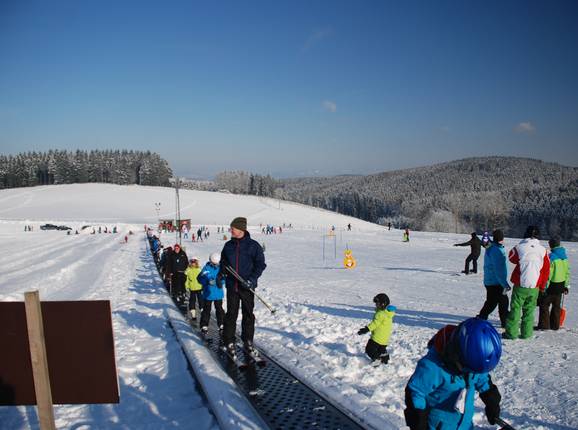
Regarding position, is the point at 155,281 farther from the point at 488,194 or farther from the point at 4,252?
the point at 488,194

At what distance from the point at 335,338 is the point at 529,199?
153m

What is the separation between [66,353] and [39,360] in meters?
0.19

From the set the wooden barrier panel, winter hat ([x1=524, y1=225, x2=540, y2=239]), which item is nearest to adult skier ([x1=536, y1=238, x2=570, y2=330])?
winter hat ([x1=524, y1=225, x2=540, y2=239])

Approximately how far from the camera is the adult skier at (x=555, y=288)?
22.9 feet

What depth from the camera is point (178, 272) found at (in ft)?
36.2

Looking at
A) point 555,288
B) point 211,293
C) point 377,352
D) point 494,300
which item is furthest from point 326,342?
point 555,288

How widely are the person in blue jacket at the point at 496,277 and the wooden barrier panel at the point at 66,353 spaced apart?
6136 mm

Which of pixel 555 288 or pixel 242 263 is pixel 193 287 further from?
pixel 555 288

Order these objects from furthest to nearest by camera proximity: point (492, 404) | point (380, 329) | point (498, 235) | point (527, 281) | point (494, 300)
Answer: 1. point (498, 235)
2. point (494, 300)
3. point (527, 281)
4. point (380, 329)
5. point (492, 404)

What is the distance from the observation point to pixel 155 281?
15133 mm

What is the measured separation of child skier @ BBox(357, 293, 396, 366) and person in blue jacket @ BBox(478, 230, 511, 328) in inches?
87.6

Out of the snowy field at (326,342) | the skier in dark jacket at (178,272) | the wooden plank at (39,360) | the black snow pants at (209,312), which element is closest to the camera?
the wooden plank at (39,360)

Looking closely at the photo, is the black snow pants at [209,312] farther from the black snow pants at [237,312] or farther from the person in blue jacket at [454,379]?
the person in blue jacket at [454,379]

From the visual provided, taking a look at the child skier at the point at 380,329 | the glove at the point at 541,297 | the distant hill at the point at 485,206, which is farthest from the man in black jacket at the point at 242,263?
the distant hill at the point at 485,206
